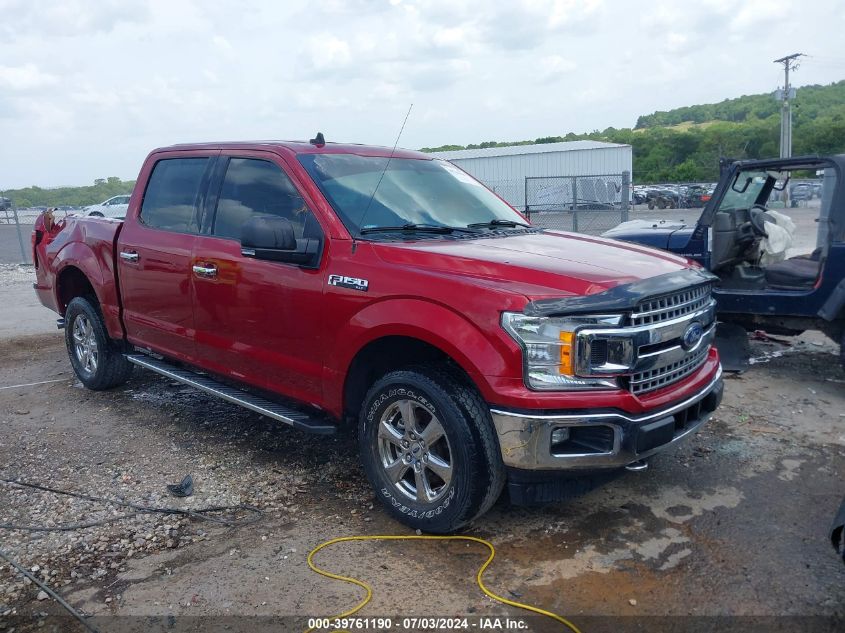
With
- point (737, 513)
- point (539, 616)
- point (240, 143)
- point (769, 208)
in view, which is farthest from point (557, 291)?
point (769, 208)

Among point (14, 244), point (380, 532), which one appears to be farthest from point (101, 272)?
point (14, 244)

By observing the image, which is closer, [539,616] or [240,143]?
[539,616]

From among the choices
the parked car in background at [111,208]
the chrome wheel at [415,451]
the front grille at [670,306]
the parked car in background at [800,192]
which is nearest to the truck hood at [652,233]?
the front grille at [670,306]

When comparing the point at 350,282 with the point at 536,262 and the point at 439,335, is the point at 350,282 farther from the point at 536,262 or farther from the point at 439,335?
the point at 536,262

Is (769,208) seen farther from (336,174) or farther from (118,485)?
(118,485)

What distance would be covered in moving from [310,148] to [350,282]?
123 cm

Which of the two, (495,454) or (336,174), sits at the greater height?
(336,174)

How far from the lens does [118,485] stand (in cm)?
453

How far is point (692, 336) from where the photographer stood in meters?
3.82

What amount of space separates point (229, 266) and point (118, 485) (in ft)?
4.90

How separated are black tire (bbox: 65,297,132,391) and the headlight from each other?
166 inches

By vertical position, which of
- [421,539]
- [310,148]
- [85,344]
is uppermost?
[310,148]

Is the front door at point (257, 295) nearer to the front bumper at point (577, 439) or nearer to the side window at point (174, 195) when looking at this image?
the side window at point (174, 195)

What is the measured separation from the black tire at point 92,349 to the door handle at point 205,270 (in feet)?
5.93
